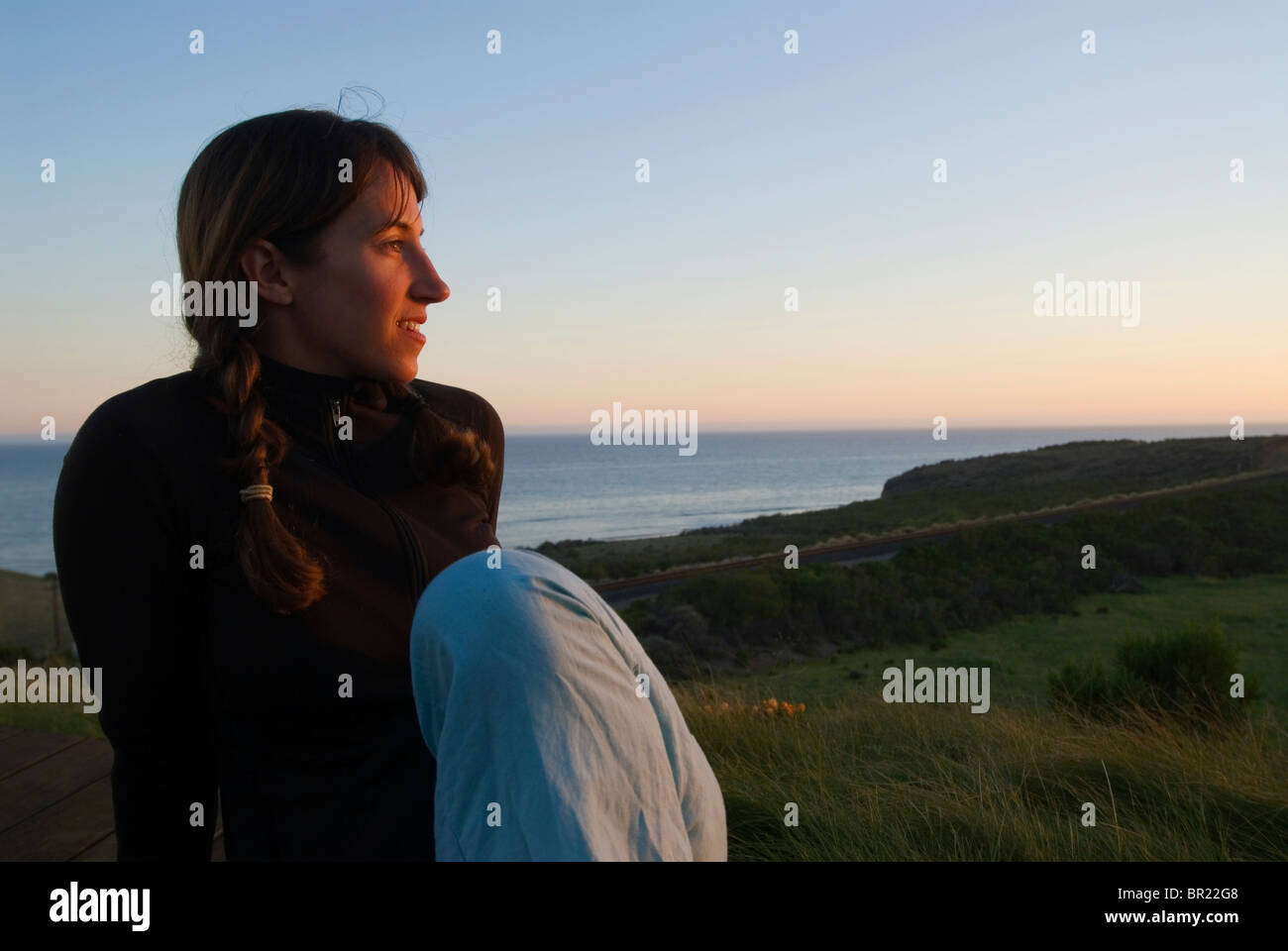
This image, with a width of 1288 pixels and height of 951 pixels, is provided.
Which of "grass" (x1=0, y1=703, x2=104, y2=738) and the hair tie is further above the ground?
the hair tie

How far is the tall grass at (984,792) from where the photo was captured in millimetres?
2877

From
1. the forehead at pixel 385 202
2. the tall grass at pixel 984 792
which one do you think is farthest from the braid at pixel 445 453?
the tall grass at pixel 984 792

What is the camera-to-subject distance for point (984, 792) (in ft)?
10.4

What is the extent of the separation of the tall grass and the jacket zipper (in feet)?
6.40

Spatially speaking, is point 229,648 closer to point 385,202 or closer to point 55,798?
point 385,202

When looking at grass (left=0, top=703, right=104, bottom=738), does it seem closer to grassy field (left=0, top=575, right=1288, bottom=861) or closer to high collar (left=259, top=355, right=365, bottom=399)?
grassy field (left=0, top=575, right=1288, bottom=861)

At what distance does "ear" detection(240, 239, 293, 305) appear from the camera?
4.77ft

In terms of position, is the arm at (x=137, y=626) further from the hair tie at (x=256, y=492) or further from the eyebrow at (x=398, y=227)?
the eyebrow at (x=398, y=227)

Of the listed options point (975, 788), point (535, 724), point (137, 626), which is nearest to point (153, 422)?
point (137, 626)

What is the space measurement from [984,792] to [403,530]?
257 cm

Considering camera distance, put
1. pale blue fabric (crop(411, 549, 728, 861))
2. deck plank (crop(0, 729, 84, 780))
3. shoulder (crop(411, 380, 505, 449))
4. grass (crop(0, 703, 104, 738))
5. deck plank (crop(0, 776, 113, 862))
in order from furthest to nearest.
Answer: grass (crop(0, 703, 104, 738)) → deck plank (crop(0, 729, 84, 780)) → deck plank (crop(0, 776, 113, 862)) → shoulder (crop(411, 380, 505, 449)) → pale blue fabric (crop(411, 549, 728, 861))

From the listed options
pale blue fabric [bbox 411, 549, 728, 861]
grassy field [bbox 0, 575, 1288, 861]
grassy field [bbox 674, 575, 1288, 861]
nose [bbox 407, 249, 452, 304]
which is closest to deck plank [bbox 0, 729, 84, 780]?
grassy field [bbox 0, 575, 1288, 861]

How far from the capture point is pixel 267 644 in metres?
1.29
